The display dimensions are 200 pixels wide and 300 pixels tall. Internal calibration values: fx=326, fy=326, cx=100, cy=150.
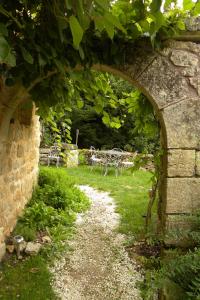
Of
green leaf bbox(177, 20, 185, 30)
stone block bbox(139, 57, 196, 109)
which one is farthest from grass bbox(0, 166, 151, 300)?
green leaf bbox(177, 20, 185, 30)

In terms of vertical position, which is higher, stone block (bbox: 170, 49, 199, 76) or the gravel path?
stone block (bbox: 170, 49, 199, 76)

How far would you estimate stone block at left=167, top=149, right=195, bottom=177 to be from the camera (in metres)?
2.93

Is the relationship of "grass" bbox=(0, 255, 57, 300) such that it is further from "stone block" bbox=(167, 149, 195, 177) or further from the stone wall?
"stone block" bbox=(167, 149, 195, 177)

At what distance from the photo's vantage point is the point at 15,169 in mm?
4391

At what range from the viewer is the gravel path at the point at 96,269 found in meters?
3.27

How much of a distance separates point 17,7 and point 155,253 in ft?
9.70

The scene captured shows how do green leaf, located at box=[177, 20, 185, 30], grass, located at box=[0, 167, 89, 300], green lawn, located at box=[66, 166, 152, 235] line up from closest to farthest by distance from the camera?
1. green leaf, located at box=[177, 20, 185, 30]
2. grass, located at box=[0, 167, 89, 300]
3. green lawn, located at box=[66, 166, 152, 235]

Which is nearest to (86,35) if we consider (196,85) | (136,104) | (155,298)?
(196,85)

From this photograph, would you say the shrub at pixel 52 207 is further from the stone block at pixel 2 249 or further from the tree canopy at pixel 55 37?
the tree canopy at pixel 55 37

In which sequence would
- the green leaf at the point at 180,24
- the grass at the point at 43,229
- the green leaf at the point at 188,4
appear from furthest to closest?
the grass at the point at 43,229
the green leaf at the point at 180,24
the green leaf at the point at 188,4

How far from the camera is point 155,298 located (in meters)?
3.03

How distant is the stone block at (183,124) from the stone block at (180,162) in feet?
0.18

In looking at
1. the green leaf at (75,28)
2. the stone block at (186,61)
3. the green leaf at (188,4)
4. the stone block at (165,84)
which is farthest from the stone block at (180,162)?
the green leaf at (75,28)

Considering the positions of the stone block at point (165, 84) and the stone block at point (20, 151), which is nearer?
the stone block at point (165, 84)
